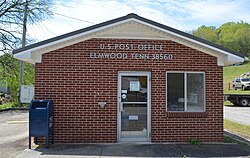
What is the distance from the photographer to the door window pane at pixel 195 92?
8914mm

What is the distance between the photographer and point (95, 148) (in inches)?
305

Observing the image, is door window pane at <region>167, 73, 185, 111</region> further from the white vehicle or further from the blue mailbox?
the white vehicle

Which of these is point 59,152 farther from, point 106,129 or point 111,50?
point 111,50

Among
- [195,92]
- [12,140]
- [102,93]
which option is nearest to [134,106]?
[102,93]

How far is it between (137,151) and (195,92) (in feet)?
9.69

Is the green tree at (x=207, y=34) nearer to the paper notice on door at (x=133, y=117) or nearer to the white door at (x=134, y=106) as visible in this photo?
the white door at (x=134, y=106)

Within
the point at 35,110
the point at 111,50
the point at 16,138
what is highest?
the point at 111,50

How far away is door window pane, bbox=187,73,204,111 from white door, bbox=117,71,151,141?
1350 millimetres

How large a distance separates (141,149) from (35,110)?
3220 mm

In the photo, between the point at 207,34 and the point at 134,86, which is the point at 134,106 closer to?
the point at 134,86

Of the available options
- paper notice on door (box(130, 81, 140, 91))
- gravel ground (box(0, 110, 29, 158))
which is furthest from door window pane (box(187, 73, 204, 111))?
gravel ground (box(0, 110, 29, 158))

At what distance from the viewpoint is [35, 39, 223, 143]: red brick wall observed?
27.9 ft

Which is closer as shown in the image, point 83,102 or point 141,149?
point 141,149

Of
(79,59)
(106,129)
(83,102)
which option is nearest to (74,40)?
(79,59)
